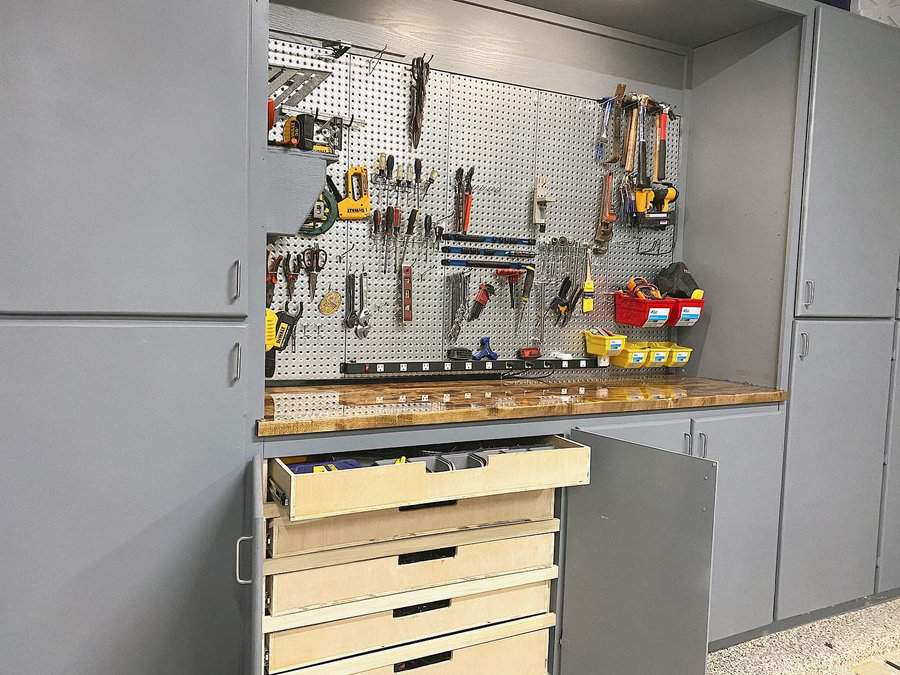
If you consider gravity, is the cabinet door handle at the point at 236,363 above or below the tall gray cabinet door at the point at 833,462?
above

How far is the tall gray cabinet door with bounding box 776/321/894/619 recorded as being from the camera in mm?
2768

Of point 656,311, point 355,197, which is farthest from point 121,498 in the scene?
point 656,311

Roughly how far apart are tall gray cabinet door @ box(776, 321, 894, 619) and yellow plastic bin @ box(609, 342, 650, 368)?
56 centimetres

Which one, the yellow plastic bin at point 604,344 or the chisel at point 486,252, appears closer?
the chisel at point 486,252

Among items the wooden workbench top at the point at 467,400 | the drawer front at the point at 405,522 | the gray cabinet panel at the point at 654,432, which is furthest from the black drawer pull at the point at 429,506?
the gray cabinet panel at the point at 654,432

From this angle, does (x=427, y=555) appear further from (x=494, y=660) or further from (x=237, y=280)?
(x=237, y=280)

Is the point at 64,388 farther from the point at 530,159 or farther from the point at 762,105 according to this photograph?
the point at 762,105

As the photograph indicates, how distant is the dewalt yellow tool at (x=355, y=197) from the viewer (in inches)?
94.4

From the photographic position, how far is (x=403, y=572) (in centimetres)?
188

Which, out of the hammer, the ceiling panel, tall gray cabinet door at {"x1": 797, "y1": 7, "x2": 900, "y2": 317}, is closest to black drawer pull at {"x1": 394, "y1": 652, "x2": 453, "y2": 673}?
the hammer

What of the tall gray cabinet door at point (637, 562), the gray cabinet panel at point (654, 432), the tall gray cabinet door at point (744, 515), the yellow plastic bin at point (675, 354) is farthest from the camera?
the yellow plastic bin at point (675, 354)

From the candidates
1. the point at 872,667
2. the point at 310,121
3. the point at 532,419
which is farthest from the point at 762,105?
the point at 872,667

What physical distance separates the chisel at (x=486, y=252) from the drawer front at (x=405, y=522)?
0.98 m

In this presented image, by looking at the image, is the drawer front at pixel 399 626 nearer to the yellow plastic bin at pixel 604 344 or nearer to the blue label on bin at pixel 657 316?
the yellow plastic bin at pixel 604 344
